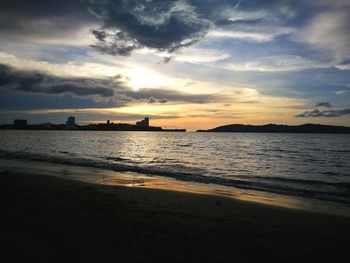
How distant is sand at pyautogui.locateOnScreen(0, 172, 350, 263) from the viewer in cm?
596

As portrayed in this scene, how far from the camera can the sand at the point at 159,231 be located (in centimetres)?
596

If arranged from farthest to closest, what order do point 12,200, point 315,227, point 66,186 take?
point 66,186 < point 12,200 < point 315,227

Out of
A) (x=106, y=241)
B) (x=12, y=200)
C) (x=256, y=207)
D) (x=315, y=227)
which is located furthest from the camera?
(x=256, y=207)

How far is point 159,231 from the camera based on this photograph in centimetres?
748

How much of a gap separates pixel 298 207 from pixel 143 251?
8453 millimetres

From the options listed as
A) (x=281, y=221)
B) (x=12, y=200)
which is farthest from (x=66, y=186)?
(x=281, y=221)

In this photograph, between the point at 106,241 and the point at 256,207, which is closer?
the point at 106,241

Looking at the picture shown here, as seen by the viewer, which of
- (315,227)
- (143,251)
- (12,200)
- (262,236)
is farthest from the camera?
(12,200)

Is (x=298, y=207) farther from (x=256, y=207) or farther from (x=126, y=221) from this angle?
(x=126, y=221)

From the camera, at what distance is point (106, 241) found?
6559 mm

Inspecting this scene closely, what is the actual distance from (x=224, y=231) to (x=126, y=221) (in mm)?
2779

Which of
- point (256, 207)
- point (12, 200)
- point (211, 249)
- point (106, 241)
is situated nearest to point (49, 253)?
point (106, 241)

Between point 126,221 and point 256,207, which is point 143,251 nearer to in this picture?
point 126,221

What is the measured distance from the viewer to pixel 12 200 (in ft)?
35.0
